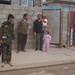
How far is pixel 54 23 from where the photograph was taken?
1429cm

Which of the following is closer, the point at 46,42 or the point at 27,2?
the point at 46,42

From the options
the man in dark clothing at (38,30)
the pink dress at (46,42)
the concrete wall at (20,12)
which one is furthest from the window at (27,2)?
the pink dress at (46,42)

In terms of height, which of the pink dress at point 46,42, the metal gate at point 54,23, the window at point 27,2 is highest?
the window at point 27,2

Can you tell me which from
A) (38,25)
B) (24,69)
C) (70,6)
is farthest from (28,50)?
(70,6)

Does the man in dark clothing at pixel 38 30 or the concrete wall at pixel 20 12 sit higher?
the concrete wall at pixel 20 12

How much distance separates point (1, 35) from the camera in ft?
29.0

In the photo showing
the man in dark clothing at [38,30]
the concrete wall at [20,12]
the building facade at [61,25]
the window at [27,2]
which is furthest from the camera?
the building facade at [61,25]

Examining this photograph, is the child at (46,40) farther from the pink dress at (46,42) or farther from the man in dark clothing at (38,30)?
the man in dark clothing at (38,30)

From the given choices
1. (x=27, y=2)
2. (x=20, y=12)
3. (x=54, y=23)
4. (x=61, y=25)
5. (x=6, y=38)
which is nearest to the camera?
(x=6, y=38)

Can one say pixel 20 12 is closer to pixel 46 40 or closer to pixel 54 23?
pixel 46 40

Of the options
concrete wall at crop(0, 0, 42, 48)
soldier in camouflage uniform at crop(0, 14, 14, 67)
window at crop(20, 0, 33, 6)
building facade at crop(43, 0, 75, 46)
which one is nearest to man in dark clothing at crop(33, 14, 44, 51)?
concrete wall at crop(0, 0, 42, 48)

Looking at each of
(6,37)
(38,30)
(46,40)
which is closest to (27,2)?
(38,30)

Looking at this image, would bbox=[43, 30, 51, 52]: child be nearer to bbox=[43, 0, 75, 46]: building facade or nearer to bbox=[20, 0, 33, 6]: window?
bbox=[43, 0, 75, 46]: building facade

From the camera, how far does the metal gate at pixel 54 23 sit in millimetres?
14117
